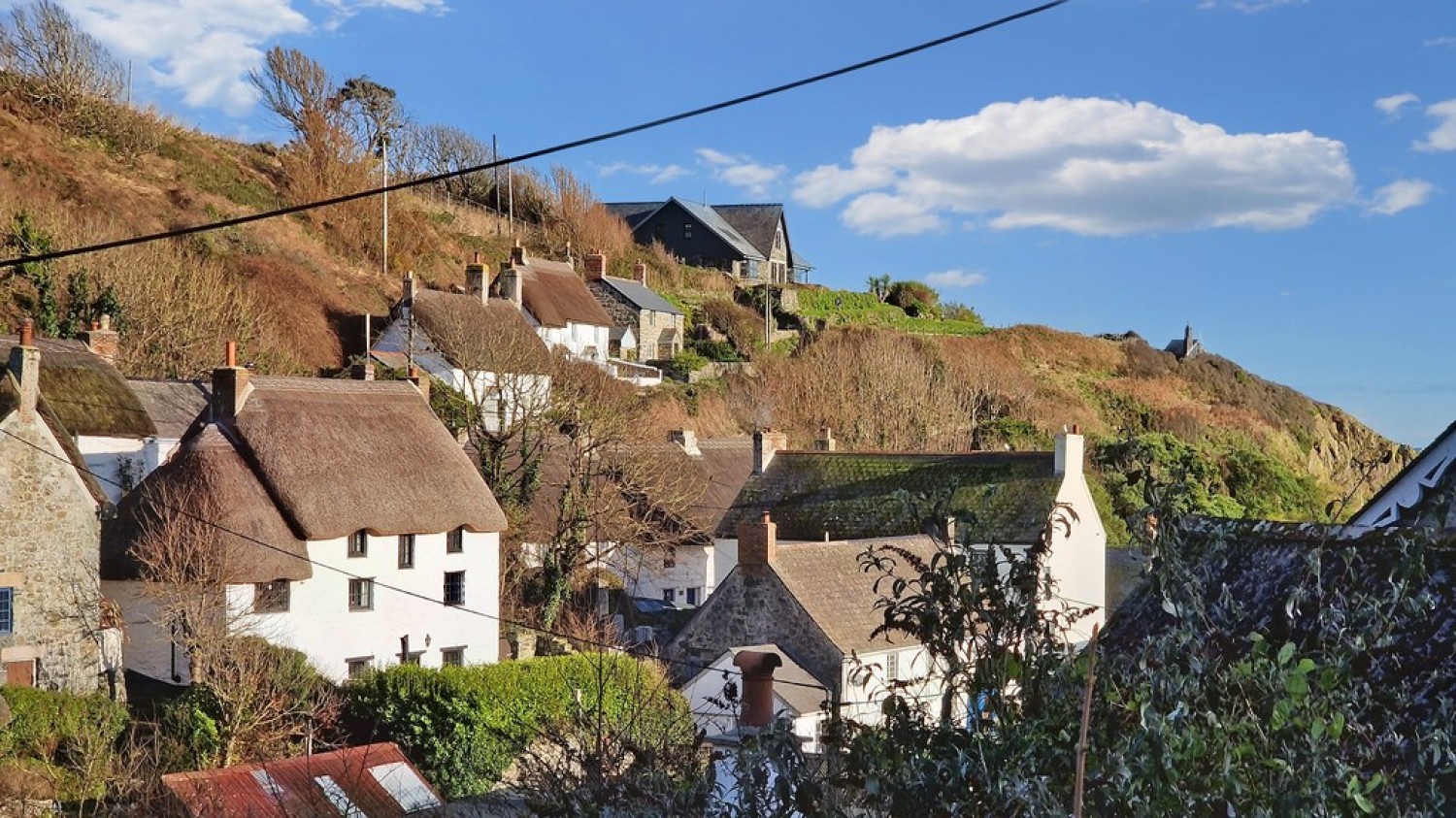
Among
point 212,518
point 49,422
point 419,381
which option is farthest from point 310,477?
point 419,381

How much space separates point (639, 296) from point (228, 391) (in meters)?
36.4

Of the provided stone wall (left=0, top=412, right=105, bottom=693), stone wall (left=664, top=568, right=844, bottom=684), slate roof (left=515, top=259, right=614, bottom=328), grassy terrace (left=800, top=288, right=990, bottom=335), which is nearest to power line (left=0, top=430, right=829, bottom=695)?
stone wall (left=0, top=412, right=105, bottom=693)

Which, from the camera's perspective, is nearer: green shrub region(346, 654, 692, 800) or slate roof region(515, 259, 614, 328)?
green shrub region(346, 654, 692, 800)

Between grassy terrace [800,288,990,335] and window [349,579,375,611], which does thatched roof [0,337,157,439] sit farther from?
grassy terrace [800,288,990,335]

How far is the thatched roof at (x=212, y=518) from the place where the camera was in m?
25.6

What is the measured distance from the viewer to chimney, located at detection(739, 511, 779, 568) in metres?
24.7

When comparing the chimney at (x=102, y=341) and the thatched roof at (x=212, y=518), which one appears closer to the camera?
the thatched roof at (x=212, y=518)

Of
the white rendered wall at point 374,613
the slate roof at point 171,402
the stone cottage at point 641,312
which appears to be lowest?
the white rendered wall at point 374,613

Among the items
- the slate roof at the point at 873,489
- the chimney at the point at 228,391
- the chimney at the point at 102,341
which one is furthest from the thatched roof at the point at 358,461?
the slate roof at the point at 873,489

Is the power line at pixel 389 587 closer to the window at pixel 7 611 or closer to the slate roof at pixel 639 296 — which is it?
the window at pixel 7 611

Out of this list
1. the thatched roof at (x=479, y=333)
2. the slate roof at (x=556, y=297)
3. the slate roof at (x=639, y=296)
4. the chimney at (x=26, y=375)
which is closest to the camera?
the chimney at (x=26, y=375)

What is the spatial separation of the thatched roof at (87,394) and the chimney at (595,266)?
117 ft

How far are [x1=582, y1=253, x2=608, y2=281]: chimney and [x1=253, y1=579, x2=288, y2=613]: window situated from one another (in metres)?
39.4

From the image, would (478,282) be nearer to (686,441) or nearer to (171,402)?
(686,441)
